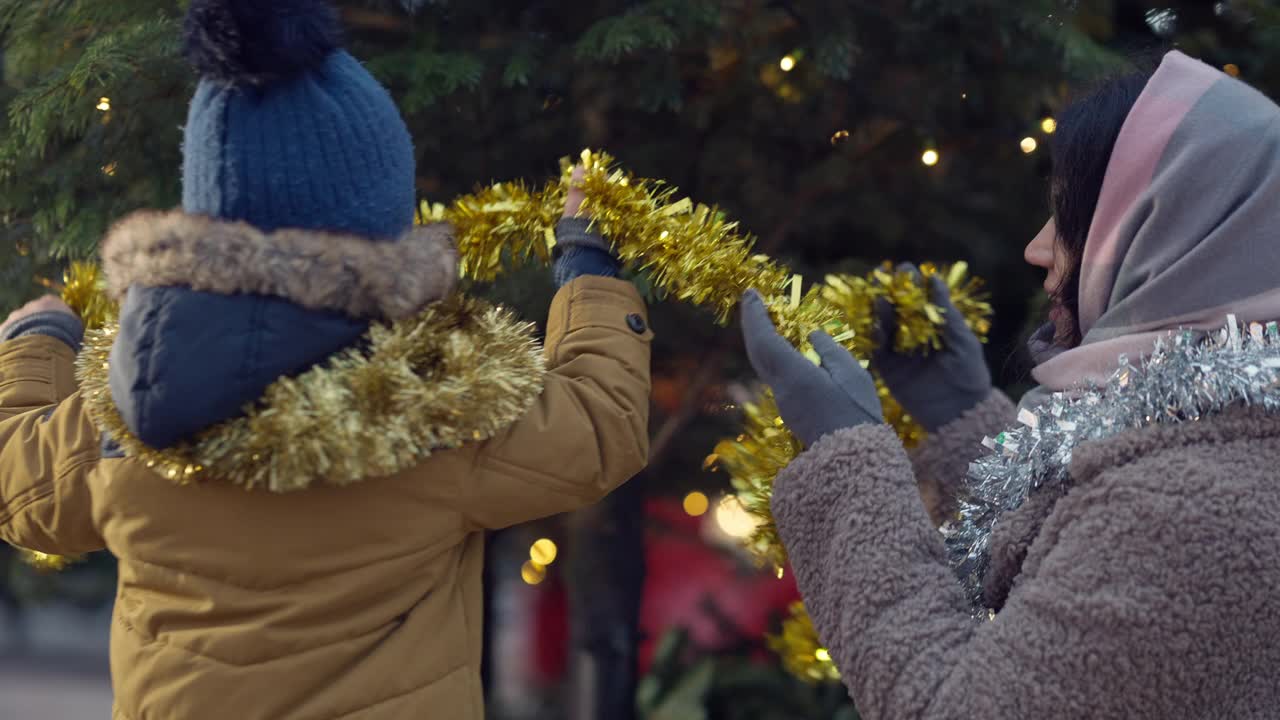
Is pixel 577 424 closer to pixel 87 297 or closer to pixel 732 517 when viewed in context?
pixel 87 297

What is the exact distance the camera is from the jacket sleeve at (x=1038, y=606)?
3.89ft

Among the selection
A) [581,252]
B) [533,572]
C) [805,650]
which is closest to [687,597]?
[533,572]

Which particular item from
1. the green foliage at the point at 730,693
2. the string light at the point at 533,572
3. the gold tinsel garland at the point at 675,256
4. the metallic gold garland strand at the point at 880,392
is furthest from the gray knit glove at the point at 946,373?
the string light at the point at 533,572

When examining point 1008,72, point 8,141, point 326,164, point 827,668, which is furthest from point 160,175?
point 1008,72

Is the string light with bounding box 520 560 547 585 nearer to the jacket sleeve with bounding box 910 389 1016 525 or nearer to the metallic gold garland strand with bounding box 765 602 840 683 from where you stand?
the metallic gold garland strand with bounding box 765 602 840 683

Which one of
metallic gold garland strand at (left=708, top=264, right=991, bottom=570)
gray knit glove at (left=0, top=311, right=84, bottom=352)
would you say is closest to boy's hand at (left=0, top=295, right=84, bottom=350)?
gray knit glove at (left=0, top=311, right=84, bottom=352)

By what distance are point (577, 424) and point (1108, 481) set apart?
2.29ft

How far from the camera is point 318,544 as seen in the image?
1491mm

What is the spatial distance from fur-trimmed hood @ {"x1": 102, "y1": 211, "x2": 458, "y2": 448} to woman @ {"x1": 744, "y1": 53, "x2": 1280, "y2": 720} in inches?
22.9

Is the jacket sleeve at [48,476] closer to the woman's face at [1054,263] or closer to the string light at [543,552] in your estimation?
the woman's face at [1054,263]

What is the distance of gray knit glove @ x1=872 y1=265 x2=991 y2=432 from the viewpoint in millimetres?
2117

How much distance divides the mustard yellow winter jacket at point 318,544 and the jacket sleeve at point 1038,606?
37 centimetres

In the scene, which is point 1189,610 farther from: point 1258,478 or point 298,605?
point 298,605

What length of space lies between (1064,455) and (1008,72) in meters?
1.44
